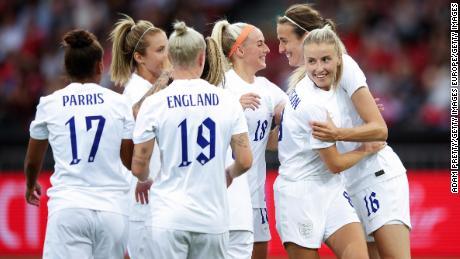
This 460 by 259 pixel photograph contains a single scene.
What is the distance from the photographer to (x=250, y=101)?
7285 mm

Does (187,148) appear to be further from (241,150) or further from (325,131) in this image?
(325,131)

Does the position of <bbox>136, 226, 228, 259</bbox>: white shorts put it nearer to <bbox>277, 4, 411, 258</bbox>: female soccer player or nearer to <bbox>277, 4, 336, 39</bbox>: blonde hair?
<bbox>277, 4, 411, 258</bbox>: female soccer player

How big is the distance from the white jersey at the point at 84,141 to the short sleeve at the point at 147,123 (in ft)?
2.03

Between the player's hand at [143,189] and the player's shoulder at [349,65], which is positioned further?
the player's shoulder at [349,65]

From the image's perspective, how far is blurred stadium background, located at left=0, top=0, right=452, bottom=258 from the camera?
43.0 feet

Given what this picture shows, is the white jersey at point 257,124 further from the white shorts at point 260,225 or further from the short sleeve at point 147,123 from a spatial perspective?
the short sleeve at point 147,123

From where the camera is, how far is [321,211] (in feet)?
22.2

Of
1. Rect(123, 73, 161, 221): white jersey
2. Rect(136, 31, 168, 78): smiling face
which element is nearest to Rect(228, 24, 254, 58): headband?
Rect(136, 31, 168, 78): smiling face

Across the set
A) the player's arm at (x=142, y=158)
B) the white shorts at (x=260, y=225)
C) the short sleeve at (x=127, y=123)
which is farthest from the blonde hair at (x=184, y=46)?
the white shorts at (x=260, y=225)

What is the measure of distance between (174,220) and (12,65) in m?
12.6

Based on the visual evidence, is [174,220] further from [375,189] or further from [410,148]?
[410,148]

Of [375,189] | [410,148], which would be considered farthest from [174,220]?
[410,148]

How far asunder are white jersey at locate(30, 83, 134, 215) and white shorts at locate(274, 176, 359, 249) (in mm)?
1261

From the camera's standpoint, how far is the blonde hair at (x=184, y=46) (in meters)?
5.95
